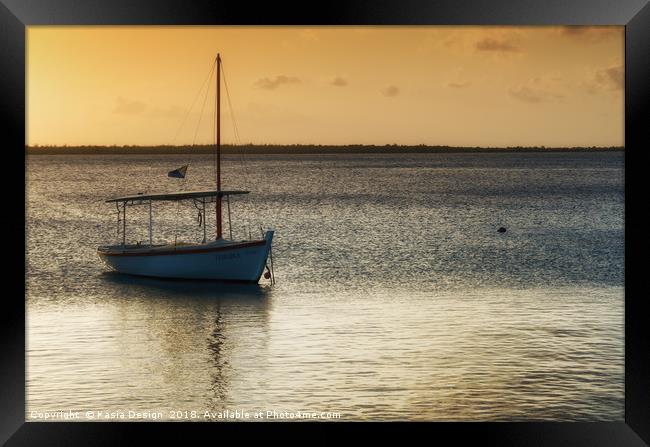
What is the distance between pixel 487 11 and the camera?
300 inches

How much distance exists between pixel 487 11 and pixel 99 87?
78.7 m

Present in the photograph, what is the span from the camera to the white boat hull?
22.8 m

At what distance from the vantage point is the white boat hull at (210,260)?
22812 mm

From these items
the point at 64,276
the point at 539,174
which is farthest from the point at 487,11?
the point at 539,174

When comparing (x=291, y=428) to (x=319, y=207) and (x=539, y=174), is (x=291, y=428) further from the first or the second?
(x=539, y=174)

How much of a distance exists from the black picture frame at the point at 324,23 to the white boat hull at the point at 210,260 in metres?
14.6

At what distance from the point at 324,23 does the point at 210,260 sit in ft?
50.9

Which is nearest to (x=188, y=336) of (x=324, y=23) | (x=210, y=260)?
(x=210, y=260)

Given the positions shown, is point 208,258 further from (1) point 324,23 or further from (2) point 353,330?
(1) point 324,23

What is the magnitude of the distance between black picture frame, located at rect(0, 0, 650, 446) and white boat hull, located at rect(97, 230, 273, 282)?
14.6 meters

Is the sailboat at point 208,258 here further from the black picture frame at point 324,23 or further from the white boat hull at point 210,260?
the black picture frame at point 324,23

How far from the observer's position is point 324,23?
7824 millimetres

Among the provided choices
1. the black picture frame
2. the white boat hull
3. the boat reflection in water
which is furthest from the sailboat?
the black picture frame

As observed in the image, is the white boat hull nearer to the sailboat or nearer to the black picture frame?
the sailboat
